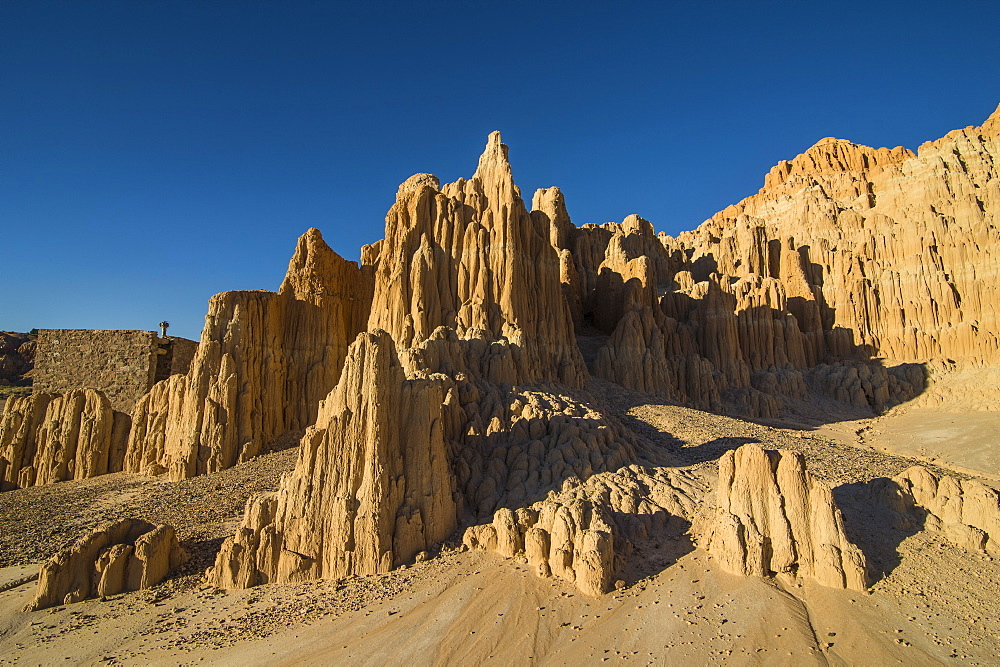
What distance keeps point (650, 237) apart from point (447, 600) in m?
56.5

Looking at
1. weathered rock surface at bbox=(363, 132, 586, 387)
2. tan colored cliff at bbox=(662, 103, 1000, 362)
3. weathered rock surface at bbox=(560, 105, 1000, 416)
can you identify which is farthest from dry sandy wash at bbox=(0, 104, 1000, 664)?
tan colored cliff at bbox=(662, 103, 1000, 362)

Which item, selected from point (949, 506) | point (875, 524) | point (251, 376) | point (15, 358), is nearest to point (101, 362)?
point (251, 376)

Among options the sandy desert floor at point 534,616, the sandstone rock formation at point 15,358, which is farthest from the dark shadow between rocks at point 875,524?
the sandstone rock formation at point 15,358

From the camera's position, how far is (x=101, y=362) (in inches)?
1353

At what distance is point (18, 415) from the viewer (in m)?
27.3

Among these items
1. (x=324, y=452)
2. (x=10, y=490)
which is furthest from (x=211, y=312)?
(x=324, y=452)

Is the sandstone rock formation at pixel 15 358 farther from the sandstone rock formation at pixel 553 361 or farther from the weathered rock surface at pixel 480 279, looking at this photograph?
the weathered rock surface at pixel 480 279

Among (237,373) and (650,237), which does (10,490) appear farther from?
(650,237)

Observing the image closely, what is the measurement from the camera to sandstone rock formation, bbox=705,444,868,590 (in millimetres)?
14750

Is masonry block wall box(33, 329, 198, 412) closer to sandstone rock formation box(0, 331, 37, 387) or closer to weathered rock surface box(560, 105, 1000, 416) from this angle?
sandstone rock formation box(0, 331, 37, 387)

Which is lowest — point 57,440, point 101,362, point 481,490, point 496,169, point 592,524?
point 592,524

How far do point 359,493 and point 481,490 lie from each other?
4.95m

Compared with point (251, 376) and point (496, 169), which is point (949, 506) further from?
point (251, 376)

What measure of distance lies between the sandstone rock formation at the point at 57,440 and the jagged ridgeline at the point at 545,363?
0.67ft
